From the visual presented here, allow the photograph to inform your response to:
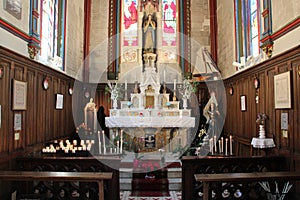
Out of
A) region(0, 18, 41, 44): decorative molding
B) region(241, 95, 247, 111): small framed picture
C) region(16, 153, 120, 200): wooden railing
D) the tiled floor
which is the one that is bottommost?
the tiled floor

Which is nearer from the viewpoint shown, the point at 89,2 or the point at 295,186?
the point at 295,186

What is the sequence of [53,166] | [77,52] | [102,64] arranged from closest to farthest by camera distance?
[53,166], [77,52], [102,64]

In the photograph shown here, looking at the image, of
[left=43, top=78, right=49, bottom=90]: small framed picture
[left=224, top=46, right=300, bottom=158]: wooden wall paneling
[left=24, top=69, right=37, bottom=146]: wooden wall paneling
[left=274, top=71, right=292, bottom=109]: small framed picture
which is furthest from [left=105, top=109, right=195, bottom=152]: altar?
[left=274, top=71, right=292, bottom=109]: small framed picture

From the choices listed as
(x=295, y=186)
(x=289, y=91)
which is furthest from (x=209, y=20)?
(x=295, y=186)

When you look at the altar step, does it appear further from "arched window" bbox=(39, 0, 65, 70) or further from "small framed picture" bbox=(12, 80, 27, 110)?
"arched window" bbox=(39, 0, 65, 70)

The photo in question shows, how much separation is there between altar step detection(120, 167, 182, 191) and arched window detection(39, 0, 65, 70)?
138 inches

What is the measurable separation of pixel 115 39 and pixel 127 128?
3.93 m

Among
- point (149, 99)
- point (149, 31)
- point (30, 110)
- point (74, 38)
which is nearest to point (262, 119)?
point (149, 99)

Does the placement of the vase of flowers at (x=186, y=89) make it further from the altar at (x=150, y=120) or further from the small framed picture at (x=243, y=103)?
the small framed picture at (x=243, y=103)

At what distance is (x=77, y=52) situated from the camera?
33.6 ft

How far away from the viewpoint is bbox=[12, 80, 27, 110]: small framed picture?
16.9ft

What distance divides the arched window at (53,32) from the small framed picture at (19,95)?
1.68m

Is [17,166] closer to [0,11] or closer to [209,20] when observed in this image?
[0,11]

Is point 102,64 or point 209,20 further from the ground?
point 209,20
